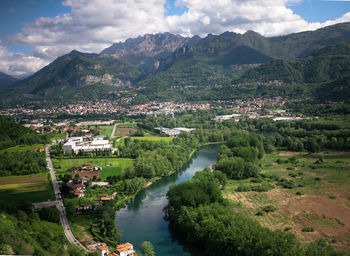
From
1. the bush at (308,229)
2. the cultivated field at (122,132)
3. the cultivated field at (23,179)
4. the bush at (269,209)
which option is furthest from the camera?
the cultivated field at (122,132)

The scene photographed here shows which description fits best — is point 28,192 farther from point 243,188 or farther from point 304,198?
point 304,198

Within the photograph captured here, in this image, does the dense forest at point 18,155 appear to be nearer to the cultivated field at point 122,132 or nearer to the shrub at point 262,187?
the cultivated field at point 122,132

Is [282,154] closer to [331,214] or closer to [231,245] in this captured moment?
[331,214]

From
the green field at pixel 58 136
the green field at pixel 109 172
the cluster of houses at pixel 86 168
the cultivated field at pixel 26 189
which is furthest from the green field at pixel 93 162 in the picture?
the green field at pixel 58 136

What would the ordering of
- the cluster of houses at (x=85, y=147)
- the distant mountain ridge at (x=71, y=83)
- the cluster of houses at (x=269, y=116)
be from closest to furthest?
the cluster of houses at (x=85, y=147) < the cluster of houses at (x=269, y=116) < the distant mountain ridge at (x=71, y=83)

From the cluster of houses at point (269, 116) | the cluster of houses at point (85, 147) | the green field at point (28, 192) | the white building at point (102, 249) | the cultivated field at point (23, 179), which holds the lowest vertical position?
the white building at point (102, 249)

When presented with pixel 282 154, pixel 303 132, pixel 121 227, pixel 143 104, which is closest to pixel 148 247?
pixel 121 227

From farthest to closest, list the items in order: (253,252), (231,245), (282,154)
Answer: (282,154), (231,245), (253,252)
